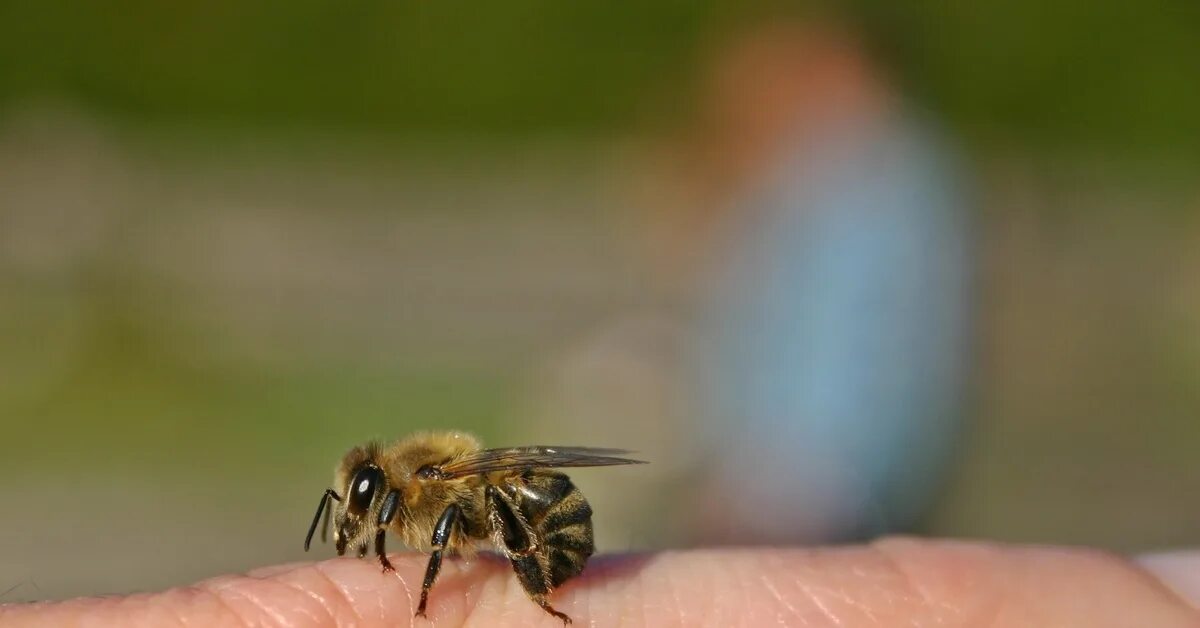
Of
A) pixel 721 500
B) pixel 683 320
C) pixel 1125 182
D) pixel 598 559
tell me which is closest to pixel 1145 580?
pixel 598 559

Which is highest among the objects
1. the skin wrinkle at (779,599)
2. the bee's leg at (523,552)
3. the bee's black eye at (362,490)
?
the bee's black eye at (362,490)

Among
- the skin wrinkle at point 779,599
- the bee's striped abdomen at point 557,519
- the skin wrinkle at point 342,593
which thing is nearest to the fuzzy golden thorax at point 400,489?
the bee's striped abdomen at point 557,519

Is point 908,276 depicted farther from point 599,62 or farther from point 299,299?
point 599,62

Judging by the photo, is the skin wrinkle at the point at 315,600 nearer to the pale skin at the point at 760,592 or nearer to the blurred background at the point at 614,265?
the pale skin at the point at 760,592

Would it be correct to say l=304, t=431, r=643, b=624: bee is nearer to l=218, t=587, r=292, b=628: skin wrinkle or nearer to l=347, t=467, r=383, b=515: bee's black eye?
l=347, t=467, r=383, b=515: bee's black eye

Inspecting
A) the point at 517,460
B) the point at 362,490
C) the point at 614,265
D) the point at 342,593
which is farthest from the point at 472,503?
the point at 614,265

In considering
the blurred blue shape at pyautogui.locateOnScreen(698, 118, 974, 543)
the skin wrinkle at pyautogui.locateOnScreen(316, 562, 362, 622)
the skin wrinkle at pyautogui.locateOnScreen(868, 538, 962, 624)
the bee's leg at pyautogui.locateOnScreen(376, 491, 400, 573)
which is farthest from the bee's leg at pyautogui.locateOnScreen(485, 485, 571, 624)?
the blurred blue shape at pyautogui.locateOnScreen(698, 118, 974, 543)
